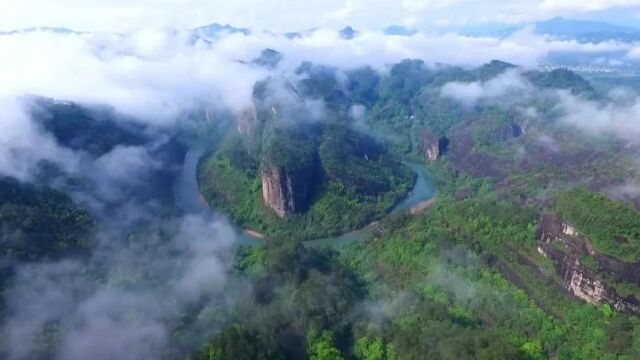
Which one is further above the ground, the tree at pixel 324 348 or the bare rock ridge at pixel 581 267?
the bare rock ridge at pixel 581 267

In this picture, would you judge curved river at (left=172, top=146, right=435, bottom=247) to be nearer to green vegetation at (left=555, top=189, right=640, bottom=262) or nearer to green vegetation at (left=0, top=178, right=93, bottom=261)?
green vegetation at (left=0, top=178, right=93, bottom=261)

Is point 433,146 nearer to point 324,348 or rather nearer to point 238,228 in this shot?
point 238,228

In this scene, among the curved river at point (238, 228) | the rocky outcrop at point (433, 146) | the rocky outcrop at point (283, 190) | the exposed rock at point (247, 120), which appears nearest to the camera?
the curved river at point (238, 228)

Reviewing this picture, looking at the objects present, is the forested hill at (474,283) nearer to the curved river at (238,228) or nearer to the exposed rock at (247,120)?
the curved river at (238,228)

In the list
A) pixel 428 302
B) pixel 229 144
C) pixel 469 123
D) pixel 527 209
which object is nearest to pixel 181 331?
pixel 428 302

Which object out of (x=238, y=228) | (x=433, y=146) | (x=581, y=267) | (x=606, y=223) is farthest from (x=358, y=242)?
(x=433, y=146)

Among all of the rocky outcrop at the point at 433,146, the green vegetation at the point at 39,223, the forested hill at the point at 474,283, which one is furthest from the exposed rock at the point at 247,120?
the green vegetation at the point at 39,223

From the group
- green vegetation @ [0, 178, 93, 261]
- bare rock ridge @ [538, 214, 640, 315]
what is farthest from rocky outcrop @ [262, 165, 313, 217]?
bare rock ridge @ [538, 214, 640, 315]
